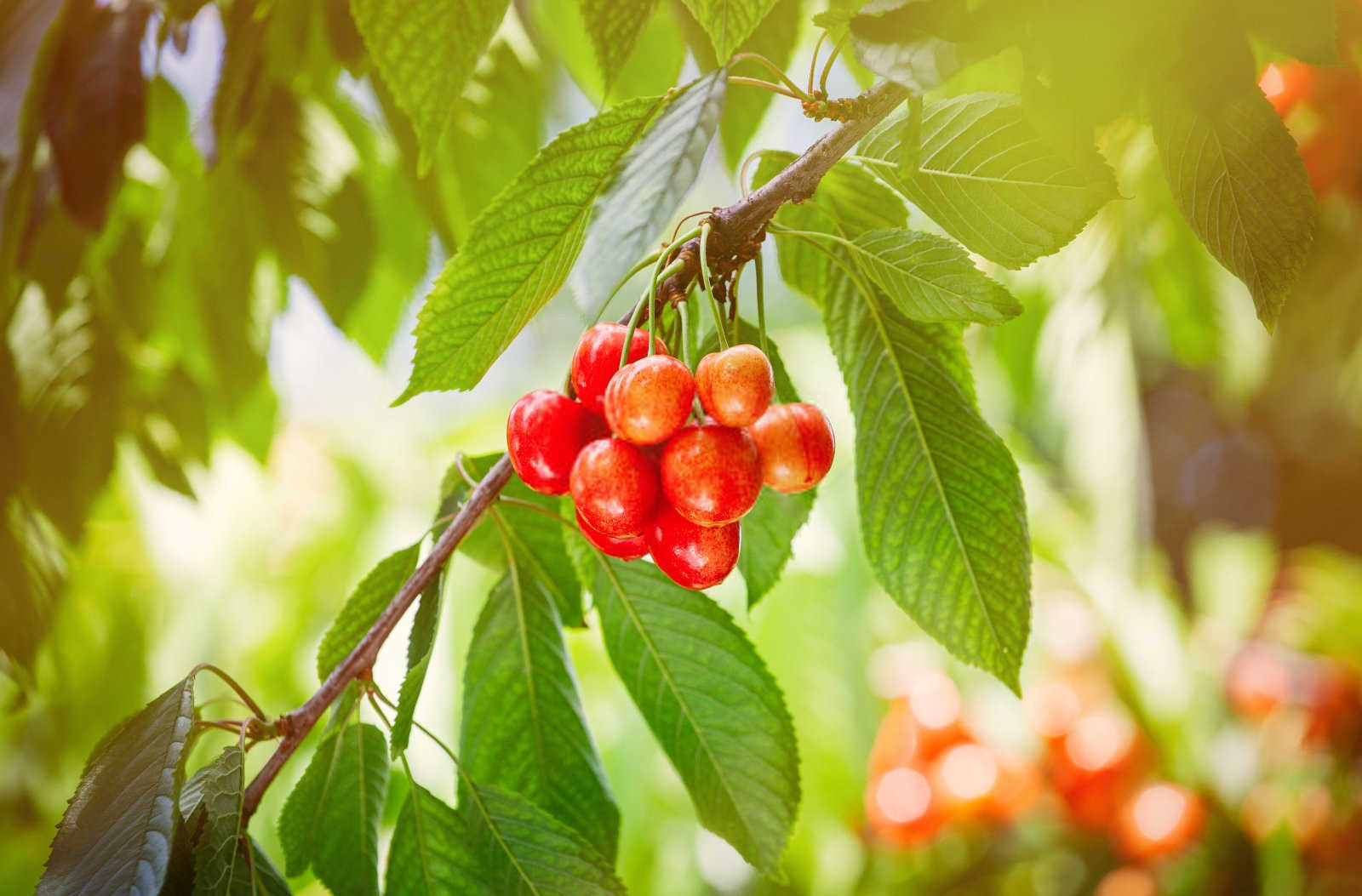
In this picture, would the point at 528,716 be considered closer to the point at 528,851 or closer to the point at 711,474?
the point at 528,851

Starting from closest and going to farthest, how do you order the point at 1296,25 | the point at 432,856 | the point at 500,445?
the point at 1296,25 < the point at 432,856 < the point at 500,445

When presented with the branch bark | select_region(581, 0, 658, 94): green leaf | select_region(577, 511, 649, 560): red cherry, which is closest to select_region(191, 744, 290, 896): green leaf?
the branch bark

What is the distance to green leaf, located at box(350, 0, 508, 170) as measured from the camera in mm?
229

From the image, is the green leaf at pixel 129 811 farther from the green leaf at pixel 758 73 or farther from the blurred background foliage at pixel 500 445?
the green leaf at pixel 758 73

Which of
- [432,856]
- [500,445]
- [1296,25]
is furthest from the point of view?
[500,445]

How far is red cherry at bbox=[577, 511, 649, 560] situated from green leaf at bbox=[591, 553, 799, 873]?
0.06m

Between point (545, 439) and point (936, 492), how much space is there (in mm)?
122

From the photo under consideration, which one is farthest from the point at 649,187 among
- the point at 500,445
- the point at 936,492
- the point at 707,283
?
the point at 500,445

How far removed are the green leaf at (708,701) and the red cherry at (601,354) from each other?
0.30 ft

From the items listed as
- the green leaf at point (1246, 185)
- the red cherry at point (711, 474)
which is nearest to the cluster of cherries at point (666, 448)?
the red cherry at point (711, 474)

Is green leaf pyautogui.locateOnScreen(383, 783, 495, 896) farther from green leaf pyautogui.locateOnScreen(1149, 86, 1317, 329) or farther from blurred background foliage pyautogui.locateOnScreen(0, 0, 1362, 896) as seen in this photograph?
green leaf pyautogui.locateOnScreen(1149, 86, 1317, 329)

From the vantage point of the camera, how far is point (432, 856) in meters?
0.29

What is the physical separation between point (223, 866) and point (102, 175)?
0.26 meters

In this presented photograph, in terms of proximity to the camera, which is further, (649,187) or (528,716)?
(528,716)
